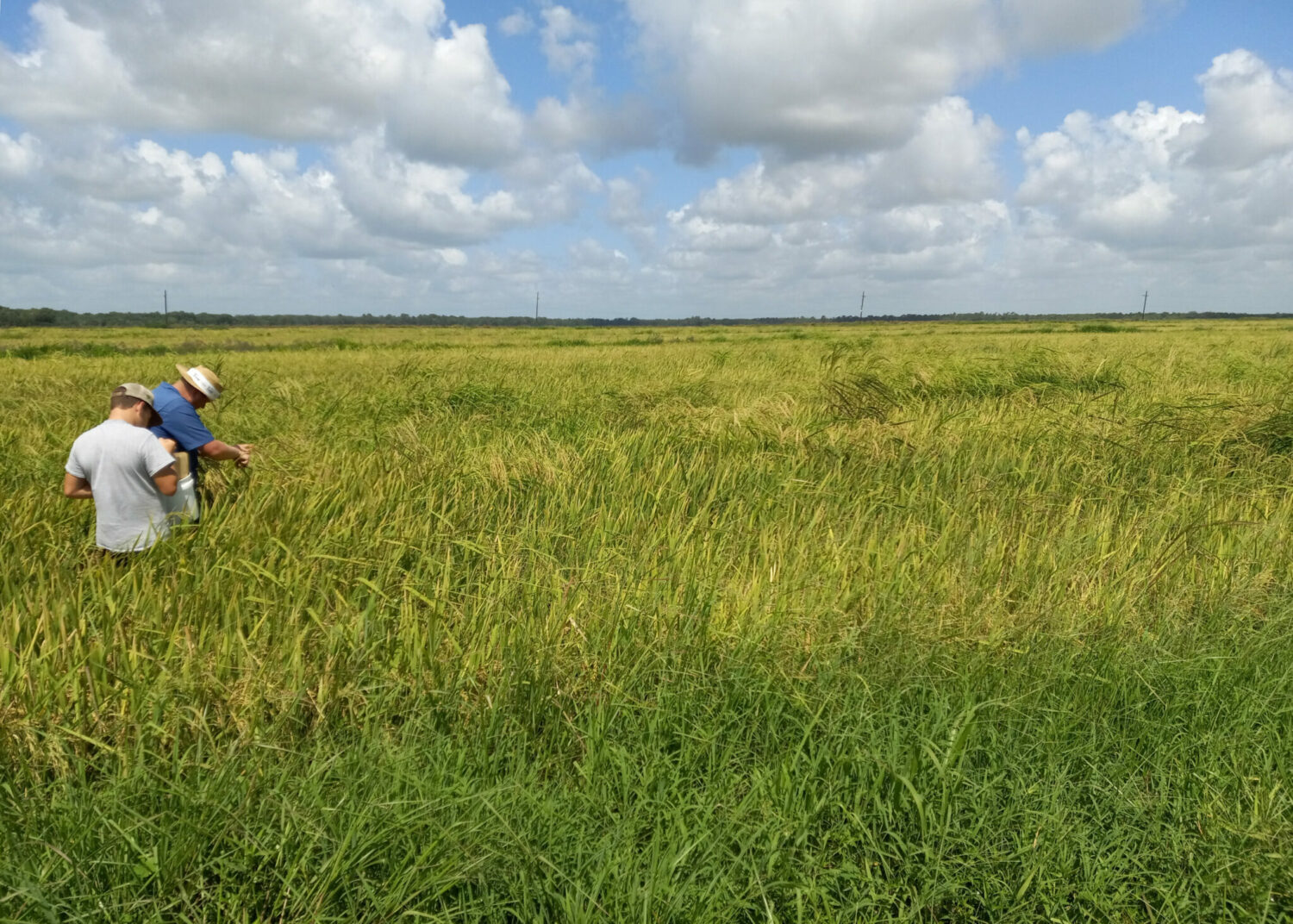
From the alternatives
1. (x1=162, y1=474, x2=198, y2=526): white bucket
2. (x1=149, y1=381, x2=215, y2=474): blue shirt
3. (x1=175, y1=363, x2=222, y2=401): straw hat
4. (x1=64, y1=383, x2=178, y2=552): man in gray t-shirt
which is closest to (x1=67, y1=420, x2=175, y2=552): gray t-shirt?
(x1=64, y1=383, x2=178, y2=552): man in gray t-shirt

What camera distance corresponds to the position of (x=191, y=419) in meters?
4.01

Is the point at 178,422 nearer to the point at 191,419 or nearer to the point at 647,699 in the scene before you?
the point at 191,419

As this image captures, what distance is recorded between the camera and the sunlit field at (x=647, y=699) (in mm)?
1680

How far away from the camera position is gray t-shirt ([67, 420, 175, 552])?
335 cm

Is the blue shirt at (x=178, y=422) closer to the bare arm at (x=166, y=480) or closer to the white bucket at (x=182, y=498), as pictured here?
the white bucket at (x=182, y=498)

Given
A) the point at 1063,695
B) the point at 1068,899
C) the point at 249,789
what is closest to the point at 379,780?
the point at 249,789

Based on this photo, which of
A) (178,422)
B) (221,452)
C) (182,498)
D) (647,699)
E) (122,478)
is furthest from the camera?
(221,452)

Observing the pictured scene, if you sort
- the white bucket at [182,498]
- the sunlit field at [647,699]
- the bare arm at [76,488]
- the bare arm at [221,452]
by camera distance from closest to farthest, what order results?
the sunlit field at [647,699]
the bare arm at [76,488]
the white bucket at [182,498]
the bare arm at [221,452]

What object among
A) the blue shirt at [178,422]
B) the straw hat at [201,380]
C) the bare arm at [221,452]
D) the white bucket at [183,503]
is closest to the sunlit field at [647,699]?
the white bucket at [183,503]

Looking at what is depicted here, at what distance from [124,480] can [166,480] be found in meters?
0.16

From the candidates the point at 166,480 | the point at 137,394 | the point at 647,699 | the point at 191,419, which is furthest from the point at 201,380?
the point at 647,699

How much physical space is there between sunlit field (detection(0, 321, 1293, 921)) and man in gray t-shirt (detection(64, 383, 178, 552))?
7.6 inches

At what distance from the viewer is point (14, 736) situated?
202cm

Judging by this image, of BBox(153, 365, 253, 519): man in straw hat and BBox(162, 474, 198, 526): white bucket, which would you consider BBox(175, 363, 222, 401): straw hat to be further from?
BBox(162, 474, 198, 526): white bucket
